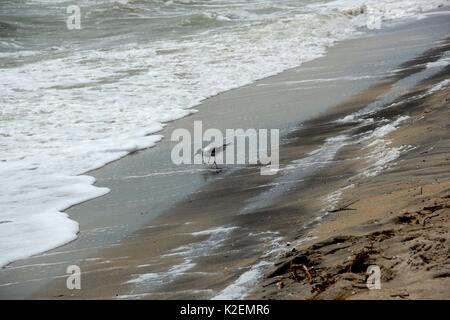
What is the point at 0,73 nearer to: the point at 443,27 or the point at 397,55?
the point at 397,55

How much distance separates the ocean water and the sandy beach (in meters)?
0.45

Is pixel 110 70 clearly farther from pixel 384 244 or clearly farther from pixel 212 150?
pixel 384 244

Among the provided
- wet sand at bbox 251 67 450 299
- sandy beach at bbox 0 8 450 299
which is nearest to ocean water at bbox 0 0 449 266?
sandy beach at bbox 0 8 450 299

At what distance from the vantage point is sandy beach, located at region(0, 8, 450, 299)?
3.42 m

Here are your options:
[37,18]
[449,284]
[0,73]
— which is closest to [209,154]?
[449,284]

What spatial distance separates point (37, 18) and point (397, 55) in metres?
17.5

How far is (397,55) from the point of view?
42.5 ft

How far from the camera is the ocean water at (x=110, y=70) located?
6.81 m

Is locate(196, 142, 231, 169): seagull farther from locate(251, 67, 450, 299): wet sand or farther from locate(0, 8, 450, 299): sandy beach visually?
locate(251, 67, 450, 299): wet sand

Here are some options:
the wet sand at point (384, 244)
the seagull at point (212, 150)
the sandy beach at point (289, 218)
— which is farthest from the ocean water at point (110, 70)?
the wet sand at point (384, 244)

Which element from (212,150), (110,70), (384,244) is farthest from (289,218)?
(110,70)

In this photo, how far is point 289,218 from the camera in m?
4.85

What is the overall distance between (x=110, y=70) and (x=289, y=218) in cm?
1061

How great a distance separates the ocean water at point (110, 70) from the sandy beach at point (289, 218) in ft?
1.47
